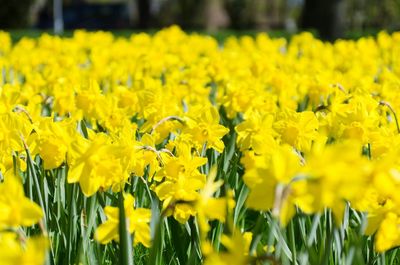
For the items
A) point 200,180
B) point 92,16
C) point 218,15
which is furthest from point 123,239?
point 92,16

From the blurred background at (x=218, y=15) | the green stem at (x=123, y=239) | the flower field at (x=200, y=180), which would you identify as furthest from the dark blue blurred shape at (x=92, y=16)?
the green stem at (x=123, y=239)

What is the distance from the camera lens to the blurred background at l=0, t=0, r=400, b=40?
535 inches

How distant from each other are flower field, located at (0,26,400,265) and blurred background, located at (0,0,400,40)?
9.76 m

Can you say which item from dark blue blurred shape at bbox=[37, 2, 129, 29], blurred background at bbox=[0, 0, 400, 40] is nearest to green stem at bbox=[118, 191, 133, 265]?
blurred background at bbox=[0, 0, 400, 40]

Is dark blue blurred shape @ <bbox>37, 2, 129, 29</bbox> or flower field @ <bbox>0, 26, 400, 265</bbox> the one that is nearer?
flower field @ <bbox>0, 26, 400, 265</bbox>

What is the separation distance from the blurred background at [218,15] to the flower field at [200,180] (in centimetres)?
976

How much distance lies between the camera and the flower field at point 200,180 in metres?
1.24

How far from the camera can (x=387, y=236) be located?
5.10ft

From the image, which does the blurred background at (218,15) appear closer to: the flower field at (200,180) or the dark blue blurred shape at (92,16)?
the dark blue blurred shape at (92,16)

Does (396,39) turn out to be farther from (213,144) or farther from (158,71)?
(213,144)

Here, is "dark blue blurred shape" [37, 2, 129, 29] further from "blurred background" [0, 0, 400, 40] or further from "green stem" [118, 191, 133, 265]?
"green stem" [118, 191, 133, 265]

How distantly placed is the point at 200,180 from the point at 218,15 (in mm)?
36120

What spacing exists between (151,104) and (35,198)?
0.73 metres

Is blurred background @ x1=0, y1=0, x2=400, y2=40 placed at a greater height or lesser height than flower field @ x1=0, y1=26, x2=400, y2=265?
lesser
